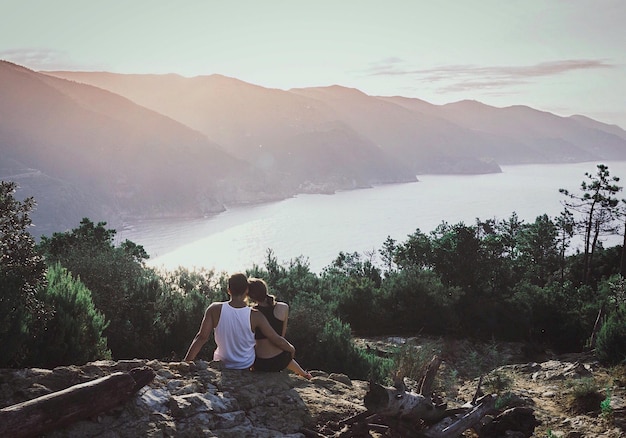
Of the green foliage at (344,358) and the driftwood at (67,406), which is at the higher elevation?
the driftwood at (67,406)

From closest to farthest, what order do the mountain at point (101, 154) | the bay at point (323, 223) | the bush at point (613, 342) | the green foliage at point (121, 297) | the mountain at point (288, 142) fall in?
the green foliage at point (121, 297), the bush at point (613, 342), the bay at point (323, 223), the mountain at point (101, 154), the mountain at point (288, 142)

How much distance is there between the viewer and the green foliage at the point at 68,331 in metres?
6.11

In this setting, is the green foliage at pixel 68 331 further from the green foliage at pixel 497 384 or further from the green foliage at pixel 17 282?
the green foliage at pixel 497 384

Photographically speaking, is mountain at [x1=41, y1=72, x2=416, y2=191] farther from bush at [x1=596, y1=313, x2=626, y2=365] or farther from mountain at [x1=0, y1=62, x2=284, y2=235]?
bush at [x1=596, y1=313, x2=626, y2=365]

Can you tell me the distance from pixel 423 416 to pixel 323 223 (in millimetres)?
106757

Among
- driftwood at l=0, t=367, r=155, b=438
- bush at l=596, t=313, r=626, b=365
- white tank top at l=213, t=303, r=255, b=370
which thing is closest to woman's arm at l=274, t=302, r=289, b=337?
white tank top at l=213, t=303, r=255, b=370

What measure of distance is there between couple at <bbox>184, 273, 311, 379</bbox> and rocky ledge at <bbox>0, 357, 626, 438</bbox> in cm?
14

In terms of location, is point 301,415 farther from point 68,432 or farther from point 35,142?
point 35,142

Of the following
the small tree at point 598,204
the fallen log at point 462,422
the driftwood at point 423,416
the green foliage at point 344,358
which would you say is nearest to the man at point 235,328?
the driftwood at point 423,416

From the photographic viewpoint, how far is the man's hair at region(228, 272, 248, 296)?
5553 mm

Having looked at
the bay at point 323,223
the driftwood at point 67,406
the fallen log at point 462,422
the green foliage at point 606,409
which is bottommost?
the bay at point 323,223

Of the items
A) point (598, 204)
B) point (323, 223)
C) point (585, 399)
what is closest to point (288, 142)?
point (323, 223)

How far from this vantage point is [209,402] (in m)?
5.03

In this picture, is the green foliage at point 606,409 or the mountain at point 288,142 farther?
the mountain at point 288,142
